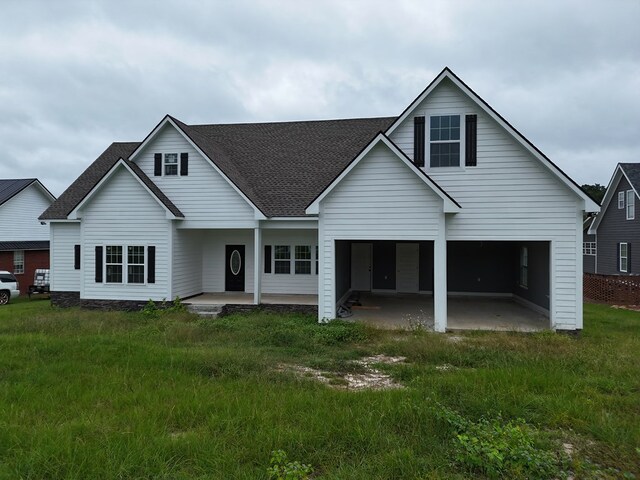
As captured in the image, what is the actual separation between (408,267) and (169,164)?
1060 centimetres

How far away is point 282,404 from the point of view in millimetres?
5582

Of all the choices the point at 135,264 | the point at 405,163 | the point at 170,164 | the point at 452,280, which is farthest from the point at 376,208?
the point at 135,264

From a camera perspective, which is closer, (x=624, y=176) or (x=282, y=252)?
(x=282, y=252)

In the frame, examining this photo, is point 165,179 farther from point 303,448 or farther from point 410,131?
point 303,448

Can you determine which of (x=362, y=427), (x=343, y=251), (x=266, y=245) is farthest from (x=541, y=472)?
(x=266, y=245)

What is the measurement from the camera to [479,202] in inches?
449

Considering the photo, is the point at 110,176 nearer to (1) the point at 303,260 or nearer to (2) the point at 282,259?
(2) the point at 282,259

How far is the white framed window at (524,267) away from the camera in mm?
14938

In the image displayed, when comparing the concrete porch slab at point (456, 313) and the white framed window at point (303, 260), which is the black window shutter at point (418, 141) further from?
the white framed window at point (303, 260)

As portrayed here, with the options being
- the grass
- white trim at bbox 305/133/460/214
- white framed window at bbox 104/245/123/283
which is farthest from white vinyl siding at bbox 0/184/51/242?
white trim at bbox 305/133/460/214

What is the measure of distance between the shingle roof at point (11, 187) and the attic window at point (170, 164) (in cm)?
1670

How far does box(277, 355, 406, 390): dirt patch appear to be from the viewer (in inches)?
262

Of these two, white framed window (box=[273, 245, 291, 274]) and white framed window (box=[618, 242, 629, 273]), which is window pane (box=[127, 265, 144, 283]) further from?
white framed window (box=[618, 242, 629, 273])

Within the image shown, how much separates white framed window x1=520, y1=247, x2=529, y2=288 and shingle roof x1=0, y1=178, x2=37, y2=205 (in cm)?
2871
